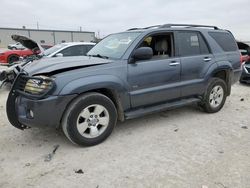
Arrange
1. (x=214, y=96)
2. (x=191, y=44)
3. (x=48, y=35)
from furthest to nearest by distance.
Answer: (x=48, y=35), (x=214, y=96), (x=191, y=44)

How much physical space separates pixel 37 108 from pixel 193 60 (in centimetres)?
301

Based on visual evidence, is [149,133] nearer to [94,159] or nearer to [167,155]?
[167,155]

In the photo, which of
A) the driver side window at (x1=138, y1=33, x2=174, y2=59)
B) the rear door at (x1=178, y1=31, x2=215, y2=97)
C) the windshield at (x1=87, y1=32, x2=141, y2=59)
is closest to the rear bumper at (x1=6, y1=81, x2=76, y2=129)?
the windshield at (x1=87, y1=32, x2=141, y2=59)

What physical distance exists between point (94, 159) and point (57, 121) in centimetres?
73

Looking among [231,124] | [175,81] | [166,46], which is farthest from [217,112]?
[166,46]

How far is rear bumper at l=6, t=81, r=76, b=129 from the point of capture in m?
3.36

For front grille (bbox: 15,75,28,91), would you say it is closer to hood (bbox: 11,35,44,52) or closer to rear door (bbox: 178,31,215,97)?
rear door (bbox: 178,31,215,97)

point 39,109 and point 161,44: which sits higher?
point 161,44

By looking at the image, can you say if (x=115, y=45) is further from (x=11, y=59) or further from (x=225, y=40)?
(x=11, y=59)

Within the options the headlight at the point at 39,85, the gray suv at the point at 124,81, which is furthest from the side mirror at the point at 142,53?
the headlight at the point at 39,85

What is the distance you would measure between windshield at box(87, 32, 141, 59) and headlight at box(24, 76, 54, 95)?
1.25 metres

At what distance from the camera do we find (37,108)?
132 inches

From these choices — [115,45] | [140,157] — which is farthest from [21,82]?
[140,157]

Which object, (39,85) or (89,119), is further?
(89,119)
